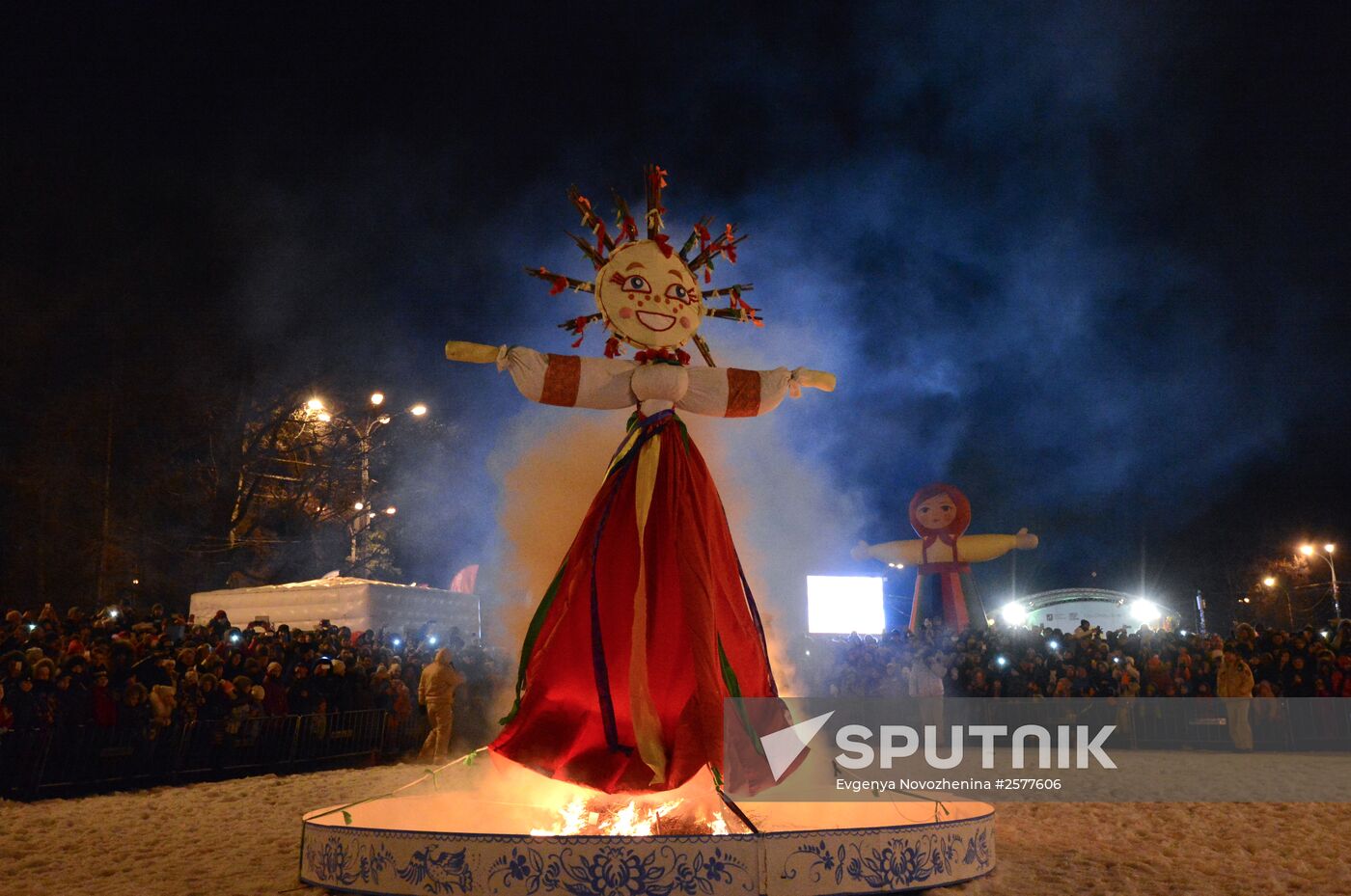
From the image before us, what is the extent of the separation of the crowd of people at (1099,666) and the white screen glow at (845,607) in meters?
8.90

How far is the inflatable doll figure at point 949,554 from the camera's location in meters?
17.7

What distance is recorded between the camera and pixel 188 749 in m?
9.69

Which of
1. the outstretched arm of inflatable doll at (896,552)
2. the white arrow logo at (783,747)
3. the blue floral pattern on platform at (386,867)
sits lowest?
the blue floral pattern on platform at (386,867)

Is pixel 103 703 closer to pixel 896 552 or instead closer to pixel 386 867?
pixel 386 867

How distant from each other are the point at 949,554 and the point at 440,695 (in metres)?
10.8

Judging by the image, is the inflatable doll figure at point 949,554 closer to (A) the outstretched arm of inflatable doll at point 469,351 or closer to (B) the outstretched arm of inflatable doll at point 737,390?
(B) the outstretched arm of inflatable doll at point 737,390

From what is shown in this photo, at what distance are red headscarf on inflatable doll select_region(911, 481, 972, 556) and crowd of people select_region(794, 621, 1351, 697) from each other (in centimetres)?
350

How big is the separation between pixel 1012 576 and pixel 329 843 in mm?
40468

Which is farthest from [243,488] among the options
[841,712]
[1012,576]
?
[1012,576]

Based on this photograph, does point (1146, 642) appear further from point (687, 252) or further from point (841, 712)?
point (687, 252)

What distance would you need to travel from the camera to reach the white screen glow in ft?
77.2

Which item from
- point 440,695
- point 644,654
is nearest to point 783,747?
point 644,654

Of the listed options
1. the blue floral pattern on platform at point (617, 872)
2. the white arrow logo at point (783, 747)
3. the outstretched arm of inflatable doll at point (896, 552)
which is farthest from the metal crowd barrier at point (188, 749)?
the outstretched arm of inflatable doll at point (896, 552)

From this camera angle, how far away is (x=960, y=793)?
8227 mm
